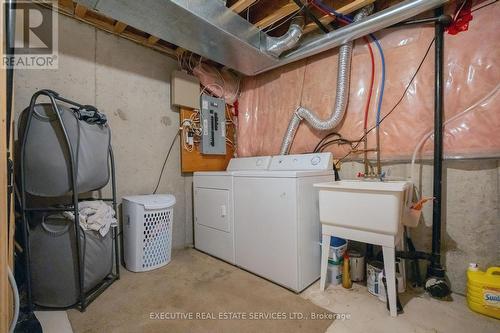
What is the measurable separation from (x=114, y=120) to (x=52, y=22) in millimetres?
812

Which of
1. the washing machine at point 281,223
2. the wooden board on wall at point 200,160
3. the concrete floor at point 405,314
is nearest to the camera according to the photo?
the concrete floor at point 405,314

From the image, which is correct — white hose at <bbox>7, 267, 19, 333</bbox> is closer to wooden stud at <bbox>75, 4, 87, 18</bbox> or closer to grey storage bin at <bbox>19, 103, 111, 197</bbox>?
grey storage bin at <bbox>19, 103, 111, 197</bbox>

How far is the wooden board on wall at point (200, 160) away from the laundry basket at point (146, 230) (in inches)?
22.7

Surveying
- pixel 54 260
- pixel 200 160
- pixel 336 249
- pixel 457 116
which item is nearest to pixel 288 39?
pixel 457 116

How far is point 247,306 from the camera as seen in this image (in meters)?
1.44

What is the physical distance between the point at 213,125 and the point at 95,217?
1.53 meters

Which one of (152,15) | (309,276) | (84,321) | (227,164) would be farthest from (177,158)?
(309,276)

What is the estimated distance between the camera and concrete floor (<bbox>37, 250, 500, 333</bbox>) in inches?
48.9

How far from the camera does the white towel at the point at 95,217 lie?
1459 millimetres

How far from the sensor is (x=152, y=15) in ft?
5.07

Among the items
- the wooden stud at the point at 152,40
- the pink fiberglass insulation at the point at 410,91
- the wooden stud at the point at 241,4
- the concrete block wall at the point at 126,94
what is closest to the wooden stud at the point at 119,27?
the concrete block wall at the point at 126,94

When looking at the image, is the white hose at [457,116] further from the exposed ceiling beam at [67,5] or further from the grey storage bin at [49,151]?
the exposed ceiling beam at [67,5]

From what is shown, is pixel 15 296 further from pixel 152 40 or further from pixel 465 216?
pixel 465 216

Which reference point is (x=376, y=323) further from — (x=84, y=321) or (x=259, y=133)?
(x=259, y=133)
